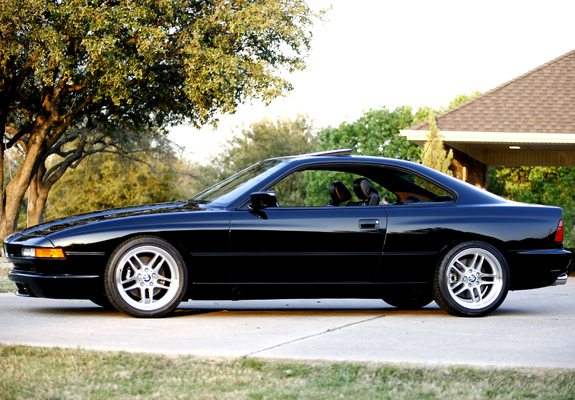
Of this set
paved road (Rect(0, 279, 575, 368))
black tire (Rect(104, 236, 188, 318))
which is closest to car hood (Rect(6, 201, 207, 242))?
black tire (Rect(104, 236, 188, 318))

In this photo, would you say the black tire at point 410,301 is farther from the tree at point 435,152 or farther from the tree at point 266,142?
the tree at point 266,142

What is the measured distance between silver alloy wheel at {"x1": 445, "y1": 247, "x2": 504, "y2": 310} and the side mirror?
1702 mm

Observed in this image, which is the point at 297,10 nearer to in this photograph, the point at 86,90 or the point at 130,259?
the point at 86,90

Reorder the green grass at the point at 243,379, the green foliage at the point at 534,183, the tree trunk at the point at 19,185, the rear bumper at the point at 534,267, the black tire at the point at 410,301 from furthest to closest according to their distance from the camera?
the green foliage at the point at 534,183 → the tree trunk at the point at 19,185 → the black tire at the point at 410,301 → the rear bumper at the point at 534,267 → the green grass at the point at 243,379

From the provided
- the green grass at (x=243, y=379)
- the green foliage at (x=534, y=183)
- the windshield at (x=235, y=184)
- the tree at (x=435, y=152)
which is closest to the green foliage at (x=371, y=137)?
the green foliage at (x=534, y=183)

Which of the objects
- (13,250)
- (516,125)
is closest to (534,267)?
(13,250)

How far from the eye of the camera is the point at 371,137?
34156mm

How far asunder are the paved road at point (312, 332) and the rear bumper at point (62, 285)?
8.7 inches

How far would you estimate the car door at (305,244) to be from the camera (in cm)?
606

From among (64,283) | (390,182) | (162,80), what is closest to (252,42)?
(162,80)

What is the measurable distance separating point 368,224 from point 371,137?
28265 mm

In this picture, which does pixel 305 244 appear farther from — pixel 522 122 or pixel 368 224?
pixel 522 122

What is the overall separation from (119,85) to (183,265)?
13.6 m

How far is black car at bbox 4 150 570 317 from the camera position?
5906 mm
